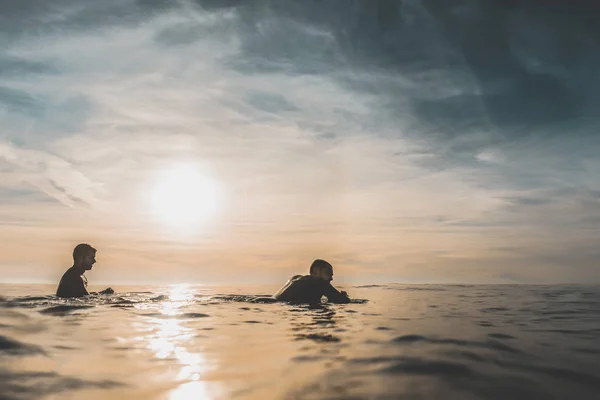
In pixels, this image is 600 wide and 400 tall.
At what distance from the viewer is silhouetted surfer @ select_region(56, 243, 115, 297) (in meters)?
24.5

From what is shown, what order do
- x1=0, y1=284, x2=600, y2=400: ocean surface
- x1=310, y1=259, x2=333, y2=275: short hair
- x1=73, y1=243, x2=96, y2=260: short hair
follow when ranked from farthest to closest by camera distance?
x1=73, y1=243, x2=96, y2=260: short hair, x1=310, y1=259, x2=333, y2=275: short hair, x1=0, y1=284, x2=600, y2=400: ocean surface

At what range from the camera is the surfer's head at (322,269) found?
23688mm

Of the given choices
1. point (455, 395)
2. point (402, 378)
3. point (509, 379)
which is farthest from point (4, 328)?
point (509, 379)

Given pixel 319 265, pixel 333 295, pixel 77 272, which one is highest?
pixel 319 265

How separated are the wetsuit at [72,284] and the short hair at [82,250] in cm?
86

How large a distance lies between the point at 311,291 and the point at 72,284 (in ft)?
44.7

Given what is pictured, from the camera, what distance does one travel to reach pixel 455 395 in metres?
6.34

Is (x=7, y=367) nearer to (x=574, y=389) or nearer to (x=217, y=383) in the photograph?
(x=217, y=383)

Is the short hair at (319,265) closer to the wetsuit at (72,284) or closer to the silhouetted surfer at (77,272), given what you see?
the silhouetted surfer at (77,272)

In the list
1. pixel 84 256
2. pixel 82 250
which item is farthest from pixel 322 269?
pixel 82 250

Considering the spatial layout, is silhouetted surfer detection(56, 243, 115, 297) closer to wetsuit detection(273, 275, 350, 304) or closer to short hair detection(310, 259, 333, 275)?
wetsuit detection(273, 275, 350, 304)

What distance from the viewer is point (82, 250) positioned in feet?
80.7

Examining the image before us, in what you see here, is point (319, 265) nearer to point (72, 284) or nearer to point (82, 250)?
point (82, 250)

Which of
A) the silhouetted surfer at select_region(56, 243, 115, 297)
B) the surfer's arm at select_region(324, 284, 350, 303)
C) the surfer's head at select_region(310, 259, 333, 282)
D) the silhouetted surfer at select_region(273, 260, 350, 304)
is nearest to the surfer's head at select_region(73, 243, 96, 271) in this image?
the silhouetted surfer at select_region(56, 243, 115, 297)
